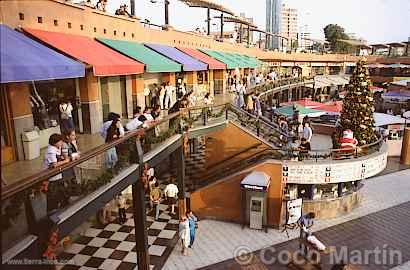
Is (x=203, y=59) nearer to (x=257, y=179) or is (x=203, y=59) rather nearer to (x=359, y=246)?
(x=257, y=179)

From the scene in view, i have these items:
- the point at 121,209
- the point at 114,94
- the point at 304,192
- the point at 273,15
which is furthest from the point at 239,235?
the point at 273,15

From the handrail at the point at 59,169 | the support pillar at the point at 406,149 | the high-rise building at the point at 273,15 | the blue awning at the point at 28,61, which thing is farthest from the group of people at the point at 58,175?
the high-rise building at the point at 273,15

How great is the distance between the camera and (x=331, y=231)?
1312 cm

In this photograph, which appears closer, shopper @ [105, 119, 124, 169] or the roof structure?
shopper @ [105, 119, 124, 169]

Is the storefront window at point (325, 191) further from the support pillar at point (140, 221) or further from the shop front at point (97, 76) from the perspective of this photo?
the shop front at point (97, 76)

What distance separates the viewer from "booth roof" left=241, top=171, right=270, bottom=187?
12.9 m

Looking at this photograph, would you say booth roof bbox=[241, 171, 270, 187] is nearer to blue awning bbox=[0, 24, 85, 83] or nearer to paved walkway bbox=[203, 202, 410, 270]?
paved walkway bbox=[203, 202, 410, 270]

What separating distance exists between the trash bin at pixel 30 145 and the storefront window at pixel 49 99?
0.97 metres

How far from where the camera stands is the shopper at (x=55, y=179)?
5.55 m

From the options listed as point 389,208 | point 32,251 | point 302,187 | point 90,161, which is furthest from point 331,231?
point 32,251

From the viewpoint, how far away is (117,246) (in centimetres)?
1168

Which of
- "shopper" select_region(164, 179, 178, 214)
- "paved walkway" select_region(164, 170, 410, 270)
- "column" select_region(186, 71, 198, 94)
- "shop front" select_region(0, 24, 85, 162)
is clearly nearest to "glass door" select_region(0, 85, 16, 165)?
"shop front" select_region(0, 24, 85, 162)

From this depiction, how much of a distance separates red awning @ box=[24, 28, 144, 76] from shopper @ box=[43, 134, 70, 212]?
313cm

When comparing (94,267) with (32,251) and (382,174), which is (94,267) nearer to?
(32,251)
